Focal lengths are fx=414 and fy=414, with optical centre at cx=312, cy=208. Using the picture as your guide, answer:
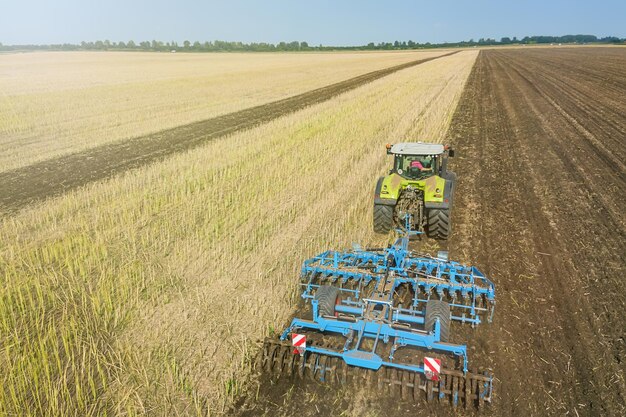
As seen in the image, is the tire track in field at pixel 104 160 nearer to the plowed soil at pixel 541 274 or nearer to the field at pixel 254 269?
the field at pixel 254 269

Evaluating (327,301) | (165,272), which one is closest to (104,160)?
(165,272)

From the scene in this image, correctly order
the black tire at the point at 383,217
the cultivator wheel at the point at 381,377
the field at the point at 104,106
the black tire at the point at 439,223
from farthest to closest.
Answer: the field at the point at 104,106, the black tire at the point at 383,217, the black tire at the point at 439,223, the cultivator wheel at the point at 381,377

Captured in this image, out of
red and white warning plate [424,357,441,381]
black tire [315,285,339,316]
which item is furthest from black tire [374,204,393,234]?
red and white warning plate [424,357,441,381]

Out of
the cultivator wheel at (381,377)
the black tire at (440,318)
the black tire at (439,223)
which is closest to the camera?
the cultivator wheel at (381,377)

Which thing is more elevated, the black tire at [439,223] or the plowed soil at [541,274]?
the black tire at [439,223]

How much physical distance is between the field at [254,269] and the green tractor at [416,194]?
0.47 metres

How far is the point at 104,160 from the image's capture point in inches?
589

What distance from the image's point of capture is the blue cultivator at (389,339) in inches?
169

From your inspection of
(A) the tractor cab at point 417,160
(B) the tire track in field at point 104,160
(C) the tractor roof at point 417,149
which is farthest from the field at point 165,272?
(C) the tractor roof at point 417,149

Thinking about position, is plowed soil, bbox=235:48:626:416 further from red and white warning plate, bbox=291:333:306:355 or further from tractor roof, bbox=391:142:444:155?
tractor roof, bbox=391:142:444:155

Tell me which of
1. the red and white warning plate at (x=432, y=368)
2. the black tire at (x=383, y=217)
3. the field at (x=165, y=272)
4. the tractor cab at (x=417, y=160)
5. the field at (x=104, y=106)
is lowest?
the field at (x=104, y=106)

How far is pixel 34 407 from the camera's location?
4266 mm

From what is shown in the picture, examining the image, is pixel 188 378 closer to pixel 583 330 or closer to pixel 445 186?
pixel 583 330

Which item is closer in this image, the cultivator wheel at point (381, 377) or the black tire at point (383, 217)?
the cultivator wheel at point (381, 377)
